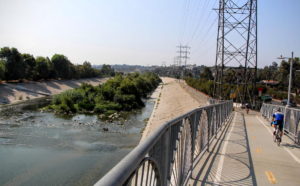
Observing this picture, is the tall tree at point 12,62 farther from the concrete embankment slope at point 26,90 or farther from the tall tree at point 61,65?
the tall tree at point 61,65

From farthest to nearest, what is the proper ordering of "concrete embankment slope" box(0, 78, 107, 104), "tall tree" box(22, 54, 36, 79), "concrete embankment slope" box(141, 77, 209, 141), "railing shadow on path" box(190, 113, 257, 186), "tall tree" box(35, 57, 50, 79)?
1. "tall tree" box(35, 57, 50, 79)
2. "tall tree" box(22, 54, 36, 79)
3. "concrete embankment slope" box(0, 78, 107, 104)
4. "concrete embankment slope" box(141, 77, 209, 141)
5. "railing shadow on path" box(190, 113, 257, 186)

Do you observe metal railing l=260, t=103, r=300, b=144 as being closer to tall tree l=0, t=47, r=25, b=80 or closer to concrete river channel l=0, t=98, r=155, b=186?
concrete river channel l=0, t=98, r=155, b=186

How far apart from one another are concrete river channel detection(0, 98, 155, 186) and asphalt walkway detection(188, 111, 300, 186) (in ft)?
32.3

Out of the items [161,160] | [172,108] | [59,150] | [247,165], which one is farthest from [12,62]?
[161,160]

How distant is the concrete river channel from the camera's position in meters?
18.4

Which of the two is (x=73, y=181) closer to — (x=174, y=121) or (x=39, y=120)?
(x=174, y=121)

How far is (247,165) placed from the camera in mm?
8547

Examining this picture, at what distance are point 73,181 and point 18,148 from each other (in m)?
8.56

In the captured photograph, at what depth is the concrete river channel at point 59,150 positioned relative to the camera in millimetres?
18422

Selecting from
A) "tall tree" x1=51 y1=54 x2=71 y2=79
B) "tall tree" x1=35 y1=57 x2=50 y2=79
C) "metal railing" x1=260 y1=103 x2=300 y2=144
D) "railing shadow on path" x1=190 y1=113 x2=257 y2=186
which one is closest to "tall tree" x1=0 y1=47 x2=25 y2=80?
"tall tree" x1=35 y1=57 x2=50 y2=79

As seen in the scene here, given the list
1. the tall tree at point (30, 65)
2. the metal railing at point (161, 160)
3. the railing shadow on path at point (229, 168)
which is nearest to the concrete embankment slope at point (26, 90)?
the tall tree at point (30, 65)

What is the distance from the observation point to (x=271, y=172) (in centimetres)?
804

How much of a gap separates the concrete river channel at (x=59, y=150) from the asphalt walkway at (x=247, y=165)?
9.85 m

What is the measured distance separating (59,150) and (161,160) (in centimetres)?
2170
